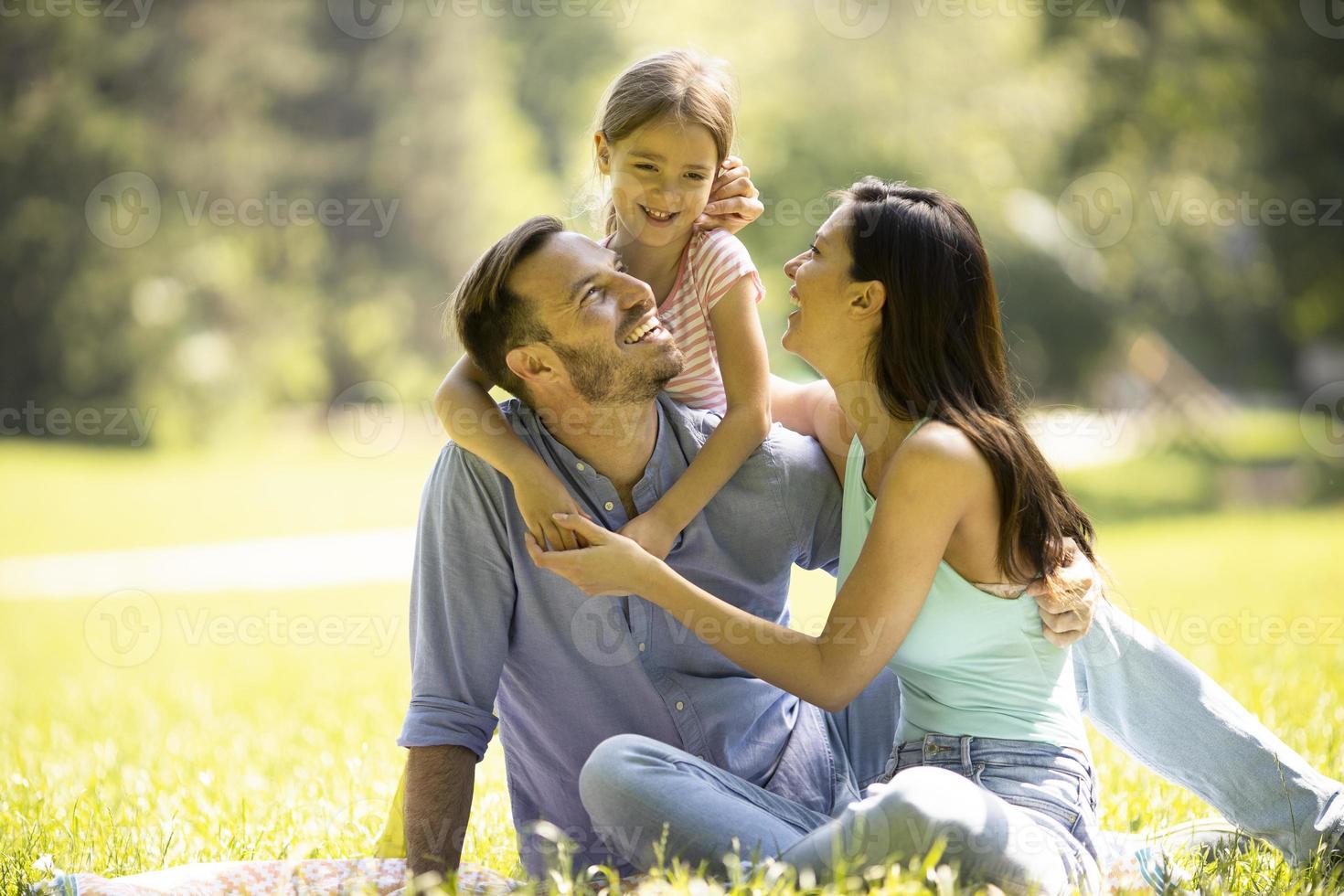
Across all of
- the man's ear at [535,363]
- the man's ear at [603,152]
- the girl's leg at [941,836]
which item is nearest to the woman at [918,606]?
the girl's leg at [941,836]

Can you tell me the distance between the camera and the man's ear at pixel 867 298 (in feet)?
10.0

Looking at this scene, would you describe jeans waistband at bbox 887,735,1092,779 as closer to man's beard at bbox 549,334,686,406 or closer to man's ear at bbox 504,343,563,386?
man's beard at bbox 549,334,686,406

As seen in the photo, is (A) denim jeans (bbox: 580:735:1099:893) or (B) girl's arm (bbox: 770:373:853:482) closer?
(A) denim jeans (bbox: 580:735:1099:893)

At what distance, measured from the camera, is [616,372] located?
3170 mm

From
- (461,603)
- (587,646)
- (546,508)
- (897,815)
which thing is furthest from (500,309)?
(897,815)

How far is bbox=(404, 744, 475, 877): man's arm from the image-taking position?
290 cm

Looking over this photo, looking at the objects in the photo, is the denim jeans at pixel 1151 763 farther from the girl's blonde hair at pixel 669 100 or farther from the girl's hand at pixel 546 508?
the girl's blonde hair at pixel 669 100

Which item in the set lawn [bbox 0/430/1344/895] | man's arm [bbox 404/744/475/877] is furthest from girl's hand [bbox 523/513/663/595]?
lawn [bbox 0/430/1344/895]

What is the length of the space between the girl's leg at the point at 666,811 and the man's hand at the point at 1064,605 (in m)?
0.74

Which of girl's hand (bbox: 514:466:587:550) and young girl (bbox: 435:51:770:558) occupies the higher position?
young girl (bbox: 435:51:770:558)

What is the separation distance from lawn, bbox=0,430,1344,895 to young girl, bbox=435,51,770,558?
4.05 ft

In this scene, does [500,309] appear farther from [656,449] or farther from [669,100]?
[669,100]

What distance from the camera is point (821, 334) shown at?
3.14 m

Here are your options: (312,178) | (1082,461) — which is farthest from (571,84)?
(1082,461)
